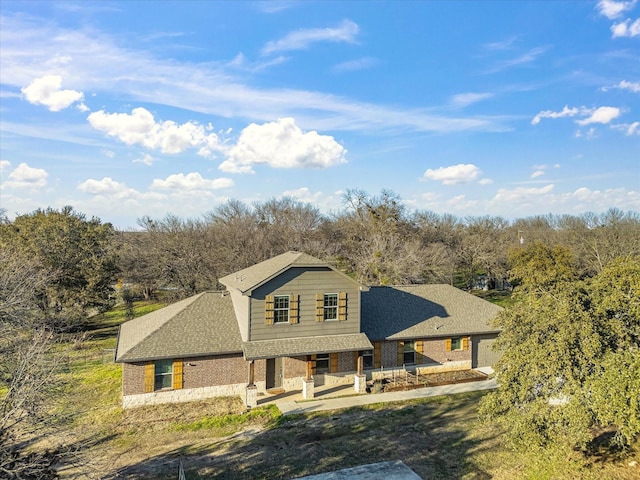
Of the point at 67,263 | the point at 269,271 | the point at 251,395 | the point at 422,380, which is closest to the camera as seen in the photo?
the point at 251,395

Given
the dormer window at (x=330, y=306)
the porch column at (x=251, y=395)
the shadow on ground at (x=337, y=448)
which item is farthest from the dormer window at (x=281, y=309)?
the shadow on ground at (x=337, y=448)

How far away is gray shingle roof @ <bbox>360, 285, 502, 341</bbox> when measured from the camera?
23375mm

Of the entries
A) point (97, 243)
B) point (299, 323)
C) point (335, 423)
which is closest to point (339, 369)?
point (299, 323)

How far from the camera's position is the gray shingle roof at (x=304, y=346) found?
19.5m

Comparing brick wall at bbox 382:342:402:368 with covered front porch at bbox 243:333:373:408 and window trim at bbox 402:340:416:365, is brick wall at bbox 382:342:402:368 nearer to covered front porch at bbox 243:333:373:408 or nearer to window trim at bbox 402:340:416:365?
window trim at bbox 402:340:416:365

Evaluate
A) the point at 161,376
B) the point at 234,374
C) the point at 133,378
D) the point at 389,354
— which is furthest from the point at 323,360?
the point at 133,378

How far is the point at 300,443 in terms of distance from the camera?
1549 centimetres

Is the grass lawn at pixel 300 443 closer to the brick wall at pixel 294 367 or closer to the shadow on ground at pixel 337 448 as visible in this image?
the shadow on ground at pixel 337 448

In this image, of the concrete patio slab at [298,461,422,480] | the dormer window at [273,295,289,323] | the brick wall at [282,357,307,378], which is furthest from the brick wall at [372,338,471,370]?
the concrete patio slab at [298,461,422,480]

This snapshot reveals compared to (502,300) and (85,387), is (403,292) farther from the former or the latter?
(502,300)

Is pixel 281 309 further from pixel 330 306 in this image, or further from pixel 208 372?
pixel 208 372

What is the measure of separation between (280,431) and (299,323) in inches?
216

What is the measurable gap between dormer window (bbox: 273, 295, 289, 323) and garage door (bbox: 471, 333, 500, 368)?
11.4 m

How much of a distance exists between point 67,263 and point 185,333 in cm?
1964
